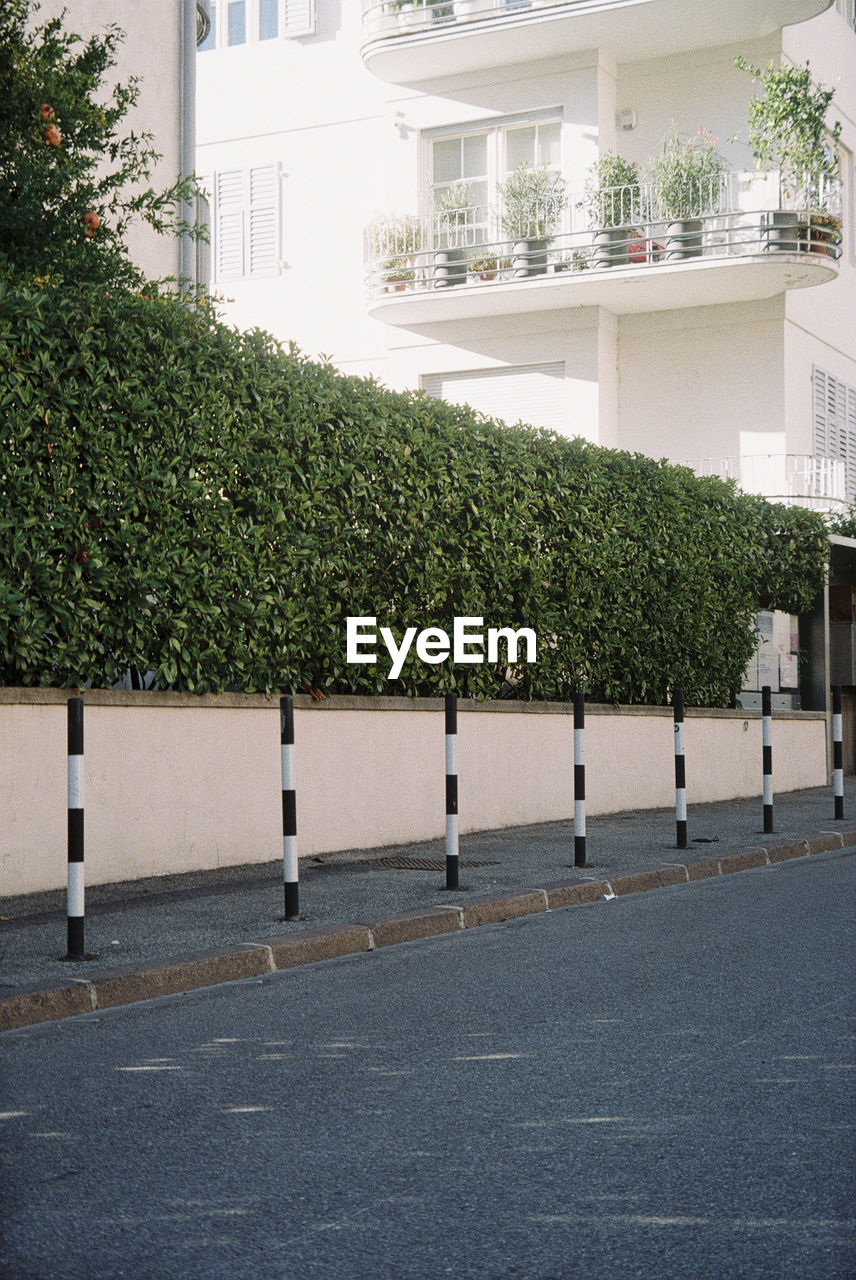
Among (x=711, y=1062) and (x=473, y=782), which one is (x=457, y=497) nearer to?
(x=473, y=782)

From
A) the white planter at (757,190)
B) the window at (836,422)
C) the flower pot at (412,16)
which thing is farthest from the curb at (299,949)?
the flower pot at (412,16)

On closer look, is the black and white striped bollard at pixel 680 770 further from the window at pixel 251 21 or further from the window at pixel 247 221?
the window at pixel 251 21

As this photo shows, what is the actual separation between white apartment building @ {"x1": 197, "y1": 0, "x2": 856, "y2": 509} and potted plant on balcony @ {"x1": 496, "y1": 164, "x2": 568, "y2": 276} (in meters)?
0.10

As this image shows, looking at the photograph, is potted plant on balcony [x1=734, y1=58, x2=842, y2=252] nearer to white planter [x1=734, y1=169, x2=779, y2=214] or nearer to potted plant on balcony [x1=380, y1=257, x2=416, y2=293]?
white planter [x1=734, y1=169, x2=779, y2=214]

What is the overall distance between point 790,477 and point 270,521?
48.5 ft

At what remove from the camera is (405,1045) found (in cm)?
543

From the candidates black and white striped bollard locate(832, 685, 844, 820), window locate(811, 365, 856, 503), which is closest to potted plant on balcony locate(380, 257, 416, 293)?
window locate(811, 365, 856, 503)

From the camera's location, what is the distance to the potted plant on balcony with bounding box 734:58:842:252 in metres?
21.5

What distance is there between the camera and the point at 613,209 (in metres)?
22.5

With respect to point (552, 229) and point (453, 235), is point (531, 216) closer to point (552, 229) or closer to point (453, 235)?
point (552, 229)

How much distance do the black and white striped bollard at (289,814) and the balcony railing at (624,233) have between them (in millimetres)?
16043

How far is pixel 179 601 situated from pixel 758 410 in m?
16.2

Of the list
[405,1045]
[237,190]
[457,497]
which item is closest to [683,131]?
[237,190]

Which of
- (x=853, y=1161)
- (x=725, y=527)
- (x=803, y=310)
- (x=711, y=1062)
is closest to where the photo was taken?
(x=853, y=1161)
